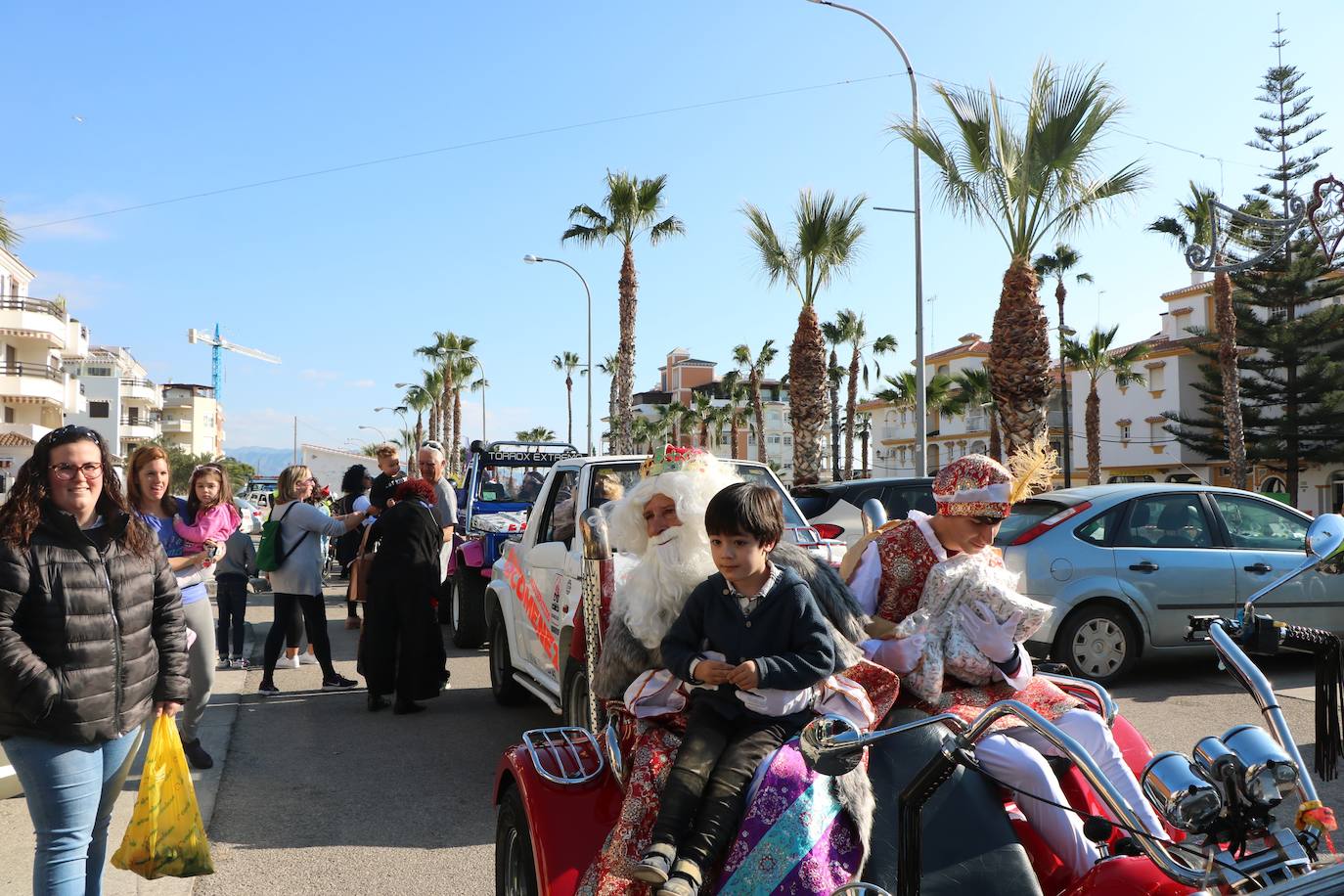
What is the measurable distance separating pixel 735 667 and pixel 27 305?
60.3m

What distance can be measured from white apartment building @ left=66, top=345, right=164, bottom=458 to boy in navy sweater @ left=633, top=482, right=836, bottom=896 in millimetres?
78991

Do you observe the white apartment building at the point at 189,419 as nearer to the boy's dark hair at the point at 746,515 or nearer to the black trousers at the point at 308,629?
the black trousers at the point at 308,629

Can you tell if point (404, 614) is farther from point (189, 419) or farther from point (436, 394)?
point (189, 419)

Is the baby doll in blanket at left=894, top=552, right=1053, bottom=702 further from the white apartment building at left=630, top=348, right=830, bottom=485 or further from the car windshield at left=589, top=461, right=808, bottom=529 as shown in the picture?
the white apartment building at left=630, top=348, right=830, bottom=485

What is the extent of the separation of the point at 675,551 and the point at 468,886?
2.00 m

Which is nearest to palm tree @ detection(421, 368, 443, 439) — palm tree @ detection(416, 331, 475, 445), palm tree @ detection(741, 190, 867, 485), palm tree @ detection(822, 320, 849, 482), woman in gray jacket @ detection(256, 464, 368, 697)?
palm tree @ detection(416, 331, 475, 445)

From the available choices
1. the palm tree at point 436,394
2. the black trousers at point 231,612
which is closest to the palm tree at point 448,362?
the palm tree at point 436,394

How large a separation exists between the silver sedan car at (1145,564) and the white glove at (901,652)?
5.18 m

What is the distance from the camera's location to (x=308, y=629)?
8992mm

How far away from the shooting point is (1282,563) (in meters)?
8.87

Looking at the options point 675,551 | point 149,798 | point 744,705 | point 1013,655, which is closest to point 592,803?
point 744,705

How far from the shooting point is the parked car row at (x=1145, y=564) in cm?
838

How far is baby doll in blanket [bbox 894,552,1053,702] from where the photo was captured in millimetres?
3311

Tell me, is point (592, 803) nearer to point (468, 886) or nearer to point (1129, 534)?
point (468, 886)
